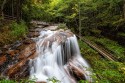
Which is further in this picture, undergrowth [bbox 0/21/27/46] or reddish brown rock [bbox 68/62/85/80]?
undergrowth [bbox 0/21/27/46]

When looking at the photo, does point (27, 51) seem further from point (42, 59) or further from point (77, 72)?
point (77, 72)

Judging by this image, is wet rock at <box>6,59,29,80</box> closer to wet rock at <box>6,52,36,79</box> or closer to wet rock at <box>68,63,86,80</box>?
wet rock at <box>6,52,36,79</box>

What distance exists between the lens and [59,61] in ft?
46.1

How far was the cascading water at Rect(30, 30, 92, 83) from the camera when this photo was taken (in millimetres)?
12266

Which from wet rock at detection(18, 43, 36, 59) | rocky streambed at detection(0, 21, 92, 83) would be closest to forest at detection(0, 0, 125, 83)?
rocky streambed at detection(0, 21, 92, 83)

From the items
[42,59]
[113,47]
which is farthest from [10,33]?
[113,47]

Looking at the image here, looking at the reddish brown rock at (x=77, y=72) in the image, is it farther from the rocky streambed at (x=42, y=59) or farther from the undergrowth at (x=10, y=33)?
the undergrowth at (x=10, y=33)

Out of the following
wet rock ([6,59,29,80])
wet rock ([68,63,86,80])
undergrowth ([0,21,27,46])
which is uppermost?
undergrowth ([0,21,27,46])

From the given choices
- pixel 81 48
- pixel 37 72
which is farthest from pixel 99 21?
pixel 37 72

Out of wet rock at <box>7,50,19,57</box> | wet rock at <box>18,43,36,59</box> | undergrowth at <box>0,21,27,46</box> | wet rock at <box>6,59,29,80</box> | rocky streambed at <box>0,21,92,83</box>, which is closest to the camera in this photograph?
wet rock at <box>6,59,29,80</box>

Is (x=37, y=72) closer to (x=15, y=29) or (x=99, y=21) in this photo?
→ (x=15, y=29)

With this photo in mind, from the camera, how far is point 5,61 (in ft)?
38.4

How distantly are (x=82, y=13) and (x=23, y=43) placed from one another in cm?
973

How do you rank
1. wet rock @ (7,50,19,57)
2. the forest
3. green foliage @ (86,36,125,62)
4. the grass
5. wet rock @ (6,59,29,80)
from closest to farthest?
wet rock @ (6,59,29,80) < wet rock @ (7,50,19,57) < the grass < the forest < green foliage @ (86,36,125,62)
